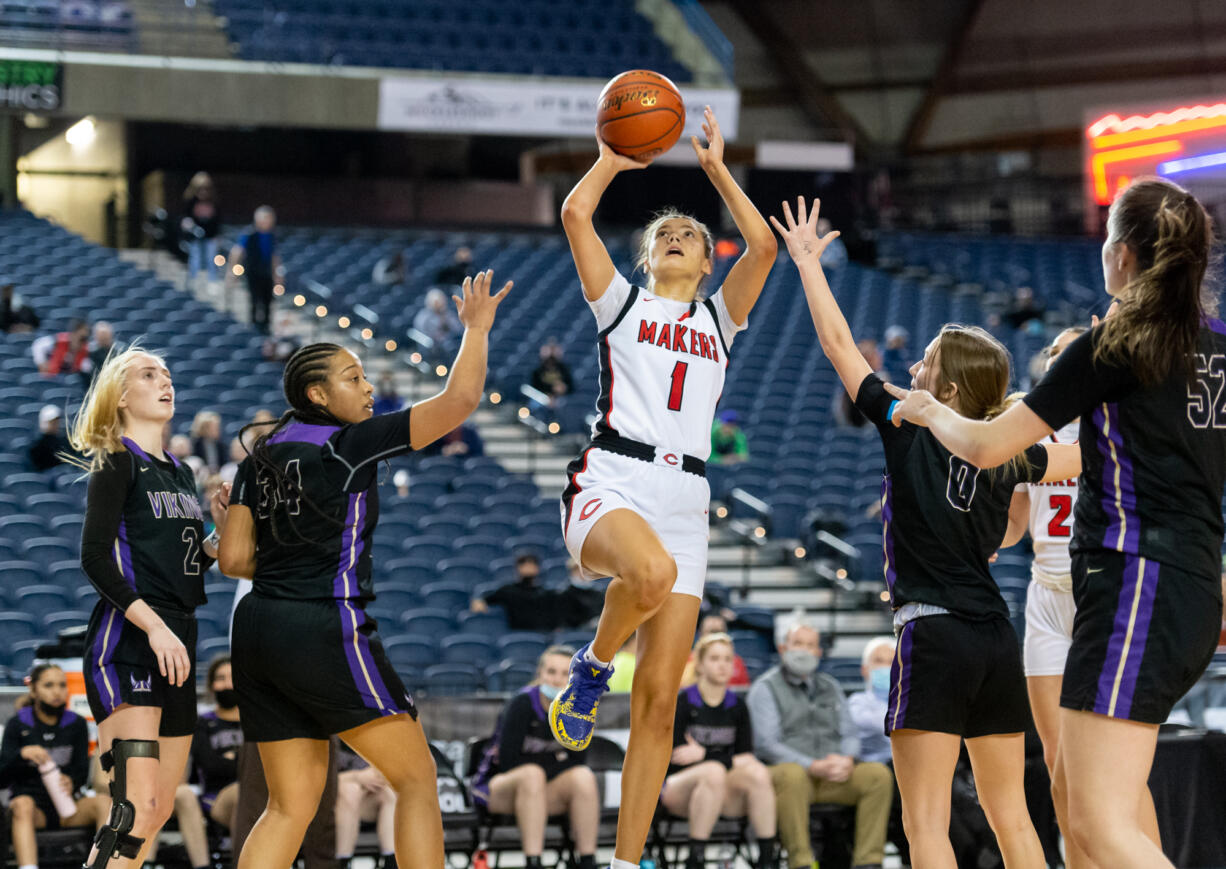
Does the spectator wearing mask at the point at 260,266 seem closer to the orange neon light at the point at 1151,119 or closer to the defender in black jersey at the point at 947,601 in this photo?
the defender in black jersey at the point at 947,601

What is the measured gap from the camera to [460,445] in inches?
553

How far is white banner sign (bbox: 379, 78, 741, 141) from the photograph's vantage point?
21562 mm

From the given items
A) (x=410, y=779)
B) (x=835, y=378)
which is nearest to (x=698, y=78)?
(x=835, y=378)

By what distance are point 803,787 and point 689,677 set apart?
3.72 ft

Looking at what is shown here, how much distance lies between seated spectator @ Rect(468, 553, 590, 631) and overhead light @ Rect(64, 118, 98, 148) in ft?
54.8

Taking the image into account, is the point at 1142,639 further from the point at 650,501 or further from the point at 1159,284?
the point at 650,501

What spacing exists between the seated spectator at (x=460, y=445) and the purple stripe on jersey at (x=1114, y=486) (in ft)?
35.4

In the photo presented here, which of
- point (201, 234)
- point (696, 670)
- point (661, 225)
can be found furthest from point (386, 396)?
point (661, 225)

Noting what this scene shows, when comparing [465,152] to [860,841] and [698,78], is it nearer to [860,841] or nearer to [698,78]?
[698,78]

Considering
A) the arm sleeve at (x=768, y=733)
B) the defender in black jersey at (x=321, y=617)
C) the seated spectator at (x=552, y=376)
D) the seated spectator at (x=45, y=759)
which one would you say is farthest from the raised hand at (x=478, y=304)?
the seated spectator at (x=552, y=376)

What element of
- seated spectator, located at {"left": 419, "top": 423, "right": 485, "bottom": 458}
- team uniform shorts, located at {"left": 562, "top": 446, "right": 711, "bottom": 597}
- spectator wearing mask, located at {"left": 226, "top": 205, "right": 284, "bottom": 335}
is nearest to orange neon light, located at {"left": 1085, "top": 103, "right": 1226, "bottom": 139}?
spectator wearing mask, located at {"left": 226, "top": 205, "right": 284, "bottom": 335}

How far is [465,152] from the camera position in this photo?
1033 inches

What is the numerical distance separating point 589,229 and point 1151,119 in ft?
81.7

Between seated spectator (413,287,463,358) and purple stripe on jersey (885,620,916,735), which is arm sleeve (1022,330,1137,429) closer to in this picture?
purple stripe on jersey (885,620,916,735)
